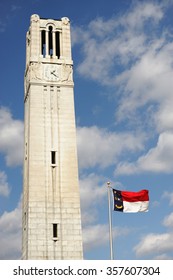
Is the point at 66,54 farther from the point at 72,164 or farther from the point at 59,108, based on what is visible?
the point at 72,164

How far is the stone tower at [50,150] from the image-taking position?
2200 inches

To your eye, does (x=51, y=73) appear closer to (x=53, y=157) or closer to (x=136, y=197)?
(x=53, y=157)

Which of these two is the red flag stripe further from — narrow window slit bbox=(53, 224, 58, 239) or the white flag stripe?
narrow window slit bbox=(53, 224, 58, 239)

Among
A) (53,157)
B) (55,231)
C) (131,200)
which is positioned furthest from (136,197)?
(53,157)

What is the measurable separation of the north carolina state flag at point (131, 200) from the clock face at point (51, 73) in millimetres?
25941

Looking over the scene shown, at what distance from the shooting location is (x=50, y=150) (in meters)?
59.8

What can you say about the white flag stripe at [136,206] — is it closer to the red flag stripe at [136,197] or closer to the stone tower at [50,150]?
the red flag stripe at [136,197]

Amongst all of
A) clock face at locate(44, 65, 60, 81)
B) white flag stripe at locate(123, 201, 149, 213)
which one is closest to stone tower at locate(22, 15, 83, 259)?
clock face at locate(44, 65, 60, 81)

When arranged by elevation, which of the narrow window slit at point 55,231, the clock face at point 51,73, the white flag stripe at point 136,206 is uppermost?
the clock face at point 51,73

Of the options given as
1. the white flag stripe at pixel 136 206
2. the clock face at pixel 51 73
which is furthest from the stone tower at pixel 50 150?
the white flag stripe at pixel 136 206

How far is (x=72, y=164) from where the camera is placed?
2352 inches

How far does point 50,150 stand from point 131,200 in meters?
19.9

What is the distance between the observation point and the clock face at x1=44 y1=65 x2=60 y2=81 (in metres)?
63.6

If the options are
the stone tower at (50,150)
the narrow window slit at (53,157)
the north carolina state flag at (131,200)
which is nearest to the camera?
the north carolina state flag at (131,200)
